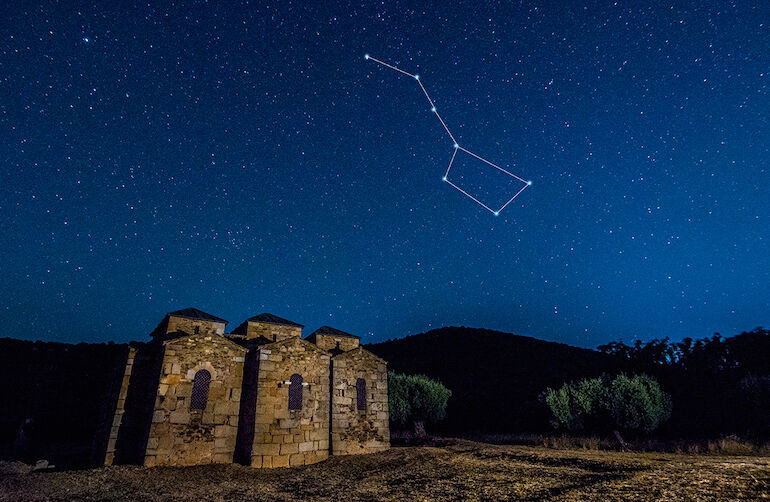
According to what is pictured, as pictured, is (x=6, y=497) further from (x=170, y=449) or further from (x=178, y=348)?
(x=178, y=348)

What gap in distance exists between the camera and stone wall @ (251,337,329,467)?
16797 mm

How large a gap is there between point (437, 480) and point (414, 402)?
1840cm

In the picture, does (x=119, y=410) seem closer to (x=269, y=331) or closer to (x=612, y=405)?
(x=269, y=331)

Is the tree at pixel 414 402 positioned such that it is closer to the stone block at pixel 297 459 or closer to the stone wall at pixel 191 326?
the stone block at pixel 297 459

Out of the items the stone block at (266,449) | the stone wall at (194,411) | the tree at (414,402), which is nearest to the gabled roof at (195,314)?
the stone wall at (194,411)

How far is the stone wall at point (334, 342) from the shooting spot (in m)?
23.9

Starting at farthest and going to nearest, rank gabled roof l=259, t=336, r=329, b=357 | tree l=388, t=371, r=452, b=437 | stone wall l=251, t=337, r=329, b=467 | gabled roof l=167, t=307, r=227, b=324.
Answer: tree l=388, t=371, r=452, b=437, gabled roof l=167, t=307, r=227, b=324, gabled roof l=259, t=336, r=329, b=357, stone wall l=251, t=337, r=329, b=467

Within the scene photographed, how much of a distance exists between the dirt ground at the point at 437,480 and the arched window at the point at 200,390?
2504 mm

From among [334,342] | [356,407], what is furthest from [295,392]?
[334,342]

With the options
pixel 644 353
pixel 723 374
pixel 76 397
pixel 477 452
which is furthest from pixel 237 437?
pixel 644 353

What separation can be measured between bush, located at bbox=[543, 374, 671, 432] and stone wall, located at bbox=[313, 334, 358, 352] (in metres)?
15.5

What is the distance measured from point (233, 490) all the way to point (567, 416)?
23.5 metres

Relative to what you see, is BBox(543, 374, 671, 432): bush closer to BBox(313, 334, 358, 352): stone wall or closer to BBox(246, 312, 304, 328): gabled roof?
BBox(313, 334, 358, 352): stone wall

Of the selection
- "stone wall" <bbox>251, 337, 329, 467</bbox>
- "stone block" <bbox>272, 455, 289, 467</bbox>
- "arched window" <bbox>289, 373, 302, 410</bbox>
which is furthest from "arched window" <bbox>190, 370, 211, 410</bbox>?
"stone block" <bbox>272, 455, 289, 467</bbox>
